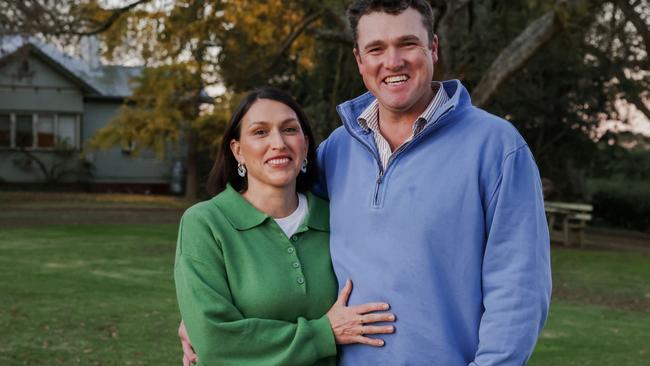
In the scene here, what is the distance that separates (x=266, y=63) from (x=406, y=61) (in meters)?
16.8

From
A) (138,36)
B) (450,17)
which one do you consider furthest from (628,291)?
(138,36)

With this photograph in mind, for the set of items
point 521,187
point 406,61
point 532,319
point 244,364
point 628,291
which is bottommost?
point 628,291

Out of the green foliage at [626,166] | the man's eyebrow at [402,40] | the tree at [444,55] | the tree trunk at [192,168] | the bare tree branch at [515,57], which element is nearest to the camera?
the man's eyebrow at [402,40]

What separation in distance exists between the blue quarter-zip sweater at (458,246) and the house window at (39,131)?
40.4m

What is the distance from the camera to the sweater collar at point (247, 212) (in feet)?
10.8

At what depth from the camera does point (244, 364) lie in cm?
312

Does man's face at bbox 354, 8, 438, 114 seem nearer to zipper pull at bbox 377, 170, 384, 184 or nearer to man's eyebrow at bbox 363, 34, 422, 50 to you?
→ man's eyebrow at bbox 363, 34, 422, 50

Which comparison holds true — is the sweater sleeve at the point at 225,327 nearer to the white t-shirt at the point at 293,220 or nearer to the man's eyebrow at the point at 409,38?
the white t-shirt at the point at 293,220

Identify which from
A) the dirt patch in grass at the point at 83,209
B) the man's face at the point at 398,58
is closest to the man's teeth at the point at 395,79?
the man's face at the point at 398,58

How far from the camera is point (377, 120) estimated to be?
3.29 m

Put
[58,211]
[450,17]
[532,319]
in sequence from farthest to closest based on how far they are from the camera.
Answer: [58,211]
[450,17]
[532,319]

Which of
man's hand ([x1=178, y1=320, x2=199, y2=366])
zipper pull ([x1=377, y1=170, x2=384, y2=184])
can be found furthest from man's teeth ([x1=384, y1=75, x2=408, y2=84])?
man's hand ([x1=178, y1=320, x2=199, y2=366])

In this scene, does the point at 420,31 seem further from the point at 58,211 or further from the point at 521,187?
the point at 58,211

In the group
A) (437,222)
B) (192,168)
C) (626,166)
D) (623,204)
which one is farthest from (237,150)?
(192,168)
